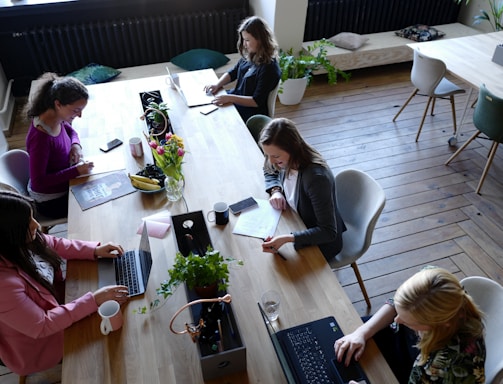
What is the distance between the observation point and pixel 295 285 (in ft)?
5.60

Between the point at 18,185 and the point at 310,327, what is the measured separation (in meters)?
1.91

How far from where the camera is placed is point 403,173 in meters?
3.67

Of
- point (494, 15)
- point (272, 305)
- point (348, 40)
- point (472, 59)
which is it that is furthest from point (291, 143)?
point (494, 15)

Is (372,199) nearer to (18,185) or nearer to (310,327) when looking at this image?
(310,327)

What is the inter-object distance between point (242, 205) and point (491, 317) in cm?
119

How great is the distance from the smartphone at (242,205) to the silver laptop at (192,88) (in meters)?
1.19

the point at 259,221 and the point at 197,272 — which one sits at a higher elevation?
the point at 197,272

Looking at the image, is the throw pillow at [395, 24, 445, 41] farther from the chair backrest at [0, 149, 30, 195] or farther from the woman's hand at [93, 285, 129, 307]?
the woman's hand at [93, 285, 129, 307]

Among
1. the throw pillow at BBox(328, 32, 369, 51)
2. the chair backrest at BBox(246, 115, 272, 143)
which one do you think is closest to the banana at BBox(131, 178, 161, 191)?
the chair backrest at BBox(246, 115, 272, 143)

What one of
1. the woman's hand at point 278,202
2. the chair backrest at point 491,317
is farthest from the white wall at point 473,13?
the chair backrest at point 491,317

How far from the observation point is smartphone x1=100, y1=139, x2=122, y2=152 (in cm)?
256

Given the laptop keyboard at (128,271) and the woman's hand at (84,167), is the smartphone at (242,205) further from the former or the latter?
the woman's hand at (84,167)

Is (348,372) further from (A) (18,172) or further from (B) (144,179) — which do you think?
(A) (18,172)

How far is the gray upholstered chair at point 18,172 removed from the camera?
7.64 ft
